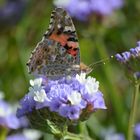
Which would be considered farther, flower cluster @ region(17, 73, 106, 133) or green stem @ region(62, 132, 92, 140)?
green stem @ region(62, 132, 92, 140)

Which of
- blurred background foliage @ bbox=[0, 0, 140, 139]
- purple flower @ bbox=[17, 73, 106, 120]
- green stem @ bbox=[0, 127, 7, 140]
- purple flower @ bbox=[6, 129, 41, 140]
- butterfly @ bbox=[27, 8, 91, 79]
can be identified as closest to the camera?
purple flower @ bbox=[17, 73, 106, 120]

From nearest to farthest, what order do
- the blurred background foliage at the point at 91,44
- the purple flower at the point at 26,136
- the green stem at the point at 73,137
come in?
1. the green stem at the point at 73,137
2. the purple flower at the point at 26,136
3. the blurred background foliage at the point at 91,44

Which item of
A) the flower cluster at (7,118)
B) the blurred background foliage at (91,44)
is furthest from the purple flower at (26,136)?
the blurred background foliage at (91,44)

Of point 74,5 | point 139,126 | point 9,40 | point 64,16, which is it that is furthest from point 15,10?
point 64,16

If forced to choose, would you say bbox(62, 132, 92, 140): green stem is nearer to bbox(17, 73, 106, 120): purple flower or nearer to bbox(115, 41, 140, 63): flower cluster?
bbox(17, 73, 106, 120): purple flower

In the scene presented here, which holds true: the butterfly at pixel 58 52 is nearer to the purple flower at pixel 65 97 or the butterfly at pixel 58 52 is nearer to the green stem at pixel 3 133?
the purple flower at pixel 65 97

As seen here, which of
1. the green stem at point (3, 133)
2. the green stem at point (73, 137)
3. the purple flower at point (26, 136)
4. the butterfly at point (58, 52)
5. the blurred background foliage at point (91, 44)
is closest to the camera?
the green stem at point (73, 137)

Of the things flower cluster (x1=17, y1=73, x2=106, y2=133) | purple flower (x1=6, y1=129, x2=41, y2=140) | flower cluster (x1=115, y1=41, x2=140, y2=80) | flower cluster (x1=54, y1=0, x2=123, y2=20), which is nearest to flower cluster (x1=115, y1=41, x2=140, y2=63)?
flower cluster (x1=115, y1=41, x2=140, y2=80)

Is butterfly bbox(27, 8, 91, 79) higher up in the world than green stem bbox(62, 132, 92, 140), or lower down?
higher up
